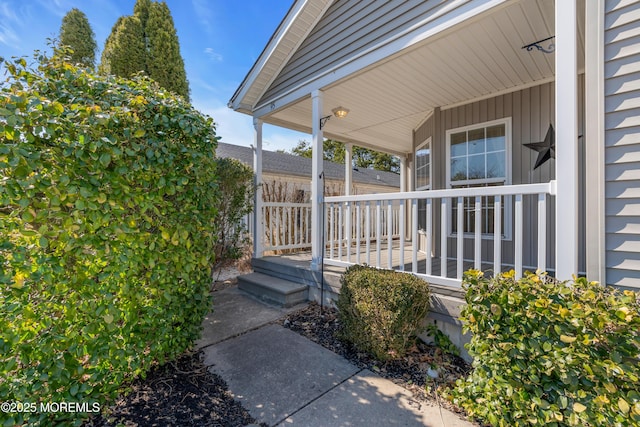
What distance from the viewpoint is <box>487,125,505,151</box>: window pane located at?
14.1 ft

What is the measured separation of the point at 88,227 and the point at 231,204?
306 centimetres

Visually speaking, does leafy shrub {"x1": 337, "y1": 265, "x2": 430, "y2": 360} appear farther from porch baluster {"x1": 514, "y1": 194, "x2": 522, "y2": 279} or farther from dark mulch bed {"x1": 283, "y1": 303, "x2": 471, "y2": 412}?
porch baluster {"x1": 514, "y1": 194, "x2": 522, "y2": 279}

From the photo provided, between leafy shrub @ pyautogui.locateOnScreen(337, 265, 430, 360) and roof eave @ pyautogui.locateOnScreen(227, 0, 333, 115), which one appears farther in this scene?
roof eave @ pyautogui.locateOnScreen(227, 0, 333, 115)

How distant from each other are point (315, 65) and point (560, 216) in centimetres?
358

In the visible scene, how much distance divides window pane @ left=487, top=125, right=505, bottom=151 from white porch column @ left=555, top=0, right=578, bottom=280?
96.1 inches

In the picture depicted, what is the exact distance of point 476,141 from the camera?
180 inches

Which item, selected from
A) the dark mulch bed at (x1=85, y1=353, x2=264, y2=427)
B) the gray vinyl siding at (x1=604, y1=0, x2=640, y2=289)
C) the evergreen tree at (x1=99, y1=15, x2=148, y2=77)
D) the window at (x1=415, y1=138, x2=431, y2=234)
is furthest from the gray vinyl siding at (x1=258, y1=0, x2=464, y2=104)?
the dark mulch bed at (x1=85, y1=353, x2=264, y2=427)

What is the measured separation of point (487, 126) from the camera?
444 cm

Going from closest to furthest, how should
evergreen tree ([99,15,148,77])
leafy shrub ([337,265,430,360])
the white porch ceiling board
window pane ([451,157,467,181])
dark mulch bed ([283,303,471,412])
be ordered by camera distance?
dark mulch bed ([283,303,471,412]) → leafy shrub ([337,265,430,360]) → the white porch ceiling board → window pane ([451,157,467,181]) → evergreen tree ([99,15,148,77])

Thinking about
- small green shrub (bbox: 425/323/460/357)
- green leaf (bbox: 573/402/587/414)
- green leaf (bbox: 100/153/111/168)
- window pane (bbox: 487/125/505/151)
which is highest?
window pane (bbox: 487/125/505/151)

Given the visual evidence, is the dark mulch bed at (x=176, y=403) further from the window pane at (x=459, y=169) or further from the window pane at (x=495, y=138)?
the window pane at (x=495, y=138)

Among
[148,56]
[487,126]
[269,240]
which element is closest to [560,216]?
[487,126]

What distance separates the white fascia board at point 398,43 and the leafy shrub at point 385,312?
2.53 meters

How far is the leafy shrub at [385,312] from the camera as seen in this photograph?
2479 mm
